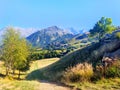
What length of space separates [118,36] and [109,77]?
17.5 metres

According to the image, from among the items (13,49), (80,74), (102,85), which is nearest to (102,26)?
(13,49)

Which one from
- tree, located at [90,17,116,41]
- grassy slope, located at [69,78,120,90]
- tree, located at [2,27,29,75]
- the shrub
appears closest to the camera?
grassy slope, located at [69,78,120,90]

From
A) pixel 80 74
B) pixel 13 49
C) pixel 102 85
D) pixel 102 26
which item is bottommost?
pixel 102 85

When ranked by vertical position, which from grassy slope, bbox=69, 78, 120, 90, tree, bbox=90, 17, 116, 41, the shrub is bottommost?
grassy slope, bbox=69, 78, 120, 90

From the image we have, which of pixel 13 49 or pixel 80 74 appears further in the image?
pixel 13 49

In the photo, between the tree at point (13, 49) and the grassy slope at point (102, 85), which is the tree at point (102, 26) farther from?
the grassy slope at point (102, 85)

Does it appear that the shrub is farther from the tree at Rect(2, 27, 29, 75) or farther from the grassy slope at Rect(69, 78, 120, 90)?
the tree at Rect(2, 27, 29, 75)

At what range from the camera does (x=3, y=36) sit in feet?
245

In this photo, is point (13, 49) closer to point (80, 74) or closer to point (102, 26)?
point (102, 26)

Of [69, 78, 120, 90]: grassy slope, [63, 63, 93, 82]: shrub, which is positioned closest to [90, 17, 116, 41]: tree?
[63, 63, 93, 82]: shrub

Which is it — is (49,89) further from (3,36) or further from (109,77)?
(3,36)

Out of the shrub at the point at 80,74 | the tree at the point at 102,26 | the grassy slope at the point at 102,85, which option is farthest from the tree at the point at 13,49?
the grassy slope at the point at 102,85

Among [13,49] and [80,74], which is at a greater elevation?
[13,49]

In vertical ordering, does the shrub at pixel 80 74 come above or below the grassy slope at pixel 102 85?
above
